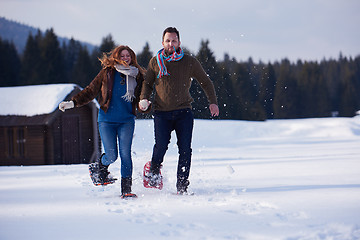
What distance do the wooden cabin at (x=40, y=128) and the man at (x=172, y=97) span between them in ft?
32.6

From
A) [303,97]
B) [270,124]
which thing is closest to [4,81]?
[270,124]

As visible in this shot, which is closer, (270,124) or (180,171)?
(180,171)

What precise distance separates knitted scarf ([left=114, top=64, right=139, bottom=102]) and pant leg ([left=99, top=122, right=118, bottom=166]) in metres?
0.40

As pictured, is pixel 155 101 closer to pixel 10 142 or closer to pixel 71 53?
pixel 10 142

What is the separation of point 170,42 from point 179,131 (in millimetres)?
1084

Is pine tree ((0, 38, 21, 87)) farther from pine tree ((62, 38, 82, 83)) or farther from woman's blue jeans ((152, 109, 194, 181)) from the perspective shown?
woman's blue jeans ((152, 109, 194, 181))

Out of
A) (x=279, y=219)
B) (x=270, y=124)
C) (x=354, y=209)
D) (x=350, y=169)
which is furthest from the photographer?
(x=270, y=124)

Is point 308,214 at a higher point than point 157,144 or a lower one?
lower

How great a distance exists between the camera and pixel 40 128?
1438 centimetres

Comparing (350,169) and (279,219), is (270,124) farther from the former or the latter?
(279,219)

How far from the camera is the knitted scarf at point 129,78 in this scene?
4586 millimetres

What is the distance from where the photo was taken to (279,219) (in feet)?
10.3

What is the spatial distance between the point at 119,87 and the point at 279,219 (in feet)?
8.18

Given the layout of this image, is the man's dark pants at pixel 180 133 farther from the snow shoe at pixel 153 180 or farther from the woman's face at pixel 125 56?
the woman's face at pixel 125 56
